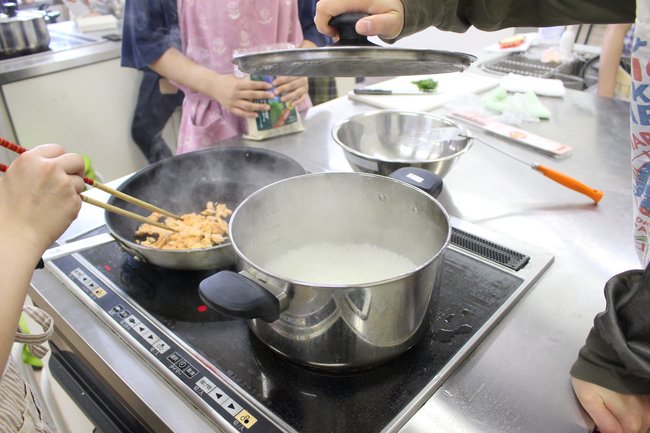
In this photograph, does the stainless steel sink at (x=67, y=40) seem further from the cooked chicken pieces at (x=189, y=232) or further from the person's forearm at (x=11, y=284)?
the person's forearm at (x=11, y=284)

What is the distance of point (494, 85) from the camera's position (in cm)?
153

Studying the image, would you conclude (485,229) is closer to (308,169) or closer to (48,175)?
(308,169)

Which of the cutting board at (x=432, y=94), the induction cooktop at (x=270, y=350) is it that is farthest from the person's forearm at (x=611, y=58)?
the induction cooktop at (x=270, y=350)

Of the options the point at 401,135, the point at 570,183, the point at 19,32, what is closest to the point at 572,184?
the point at 570,183

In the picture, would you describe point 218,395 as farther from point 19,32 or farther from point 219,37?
point 19,32

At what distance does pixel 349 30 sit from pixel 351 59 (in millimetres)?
69

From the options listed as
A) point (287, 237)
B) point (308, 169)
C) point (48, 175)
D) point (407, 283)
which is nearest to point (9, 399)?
point (48, 175)

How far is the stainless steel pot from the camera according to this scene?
0.47m

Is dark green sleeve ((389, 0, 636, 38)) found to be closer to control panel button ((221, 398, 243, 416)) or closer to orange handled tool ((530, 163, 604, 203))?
orange handled tool ((530, 163, 604, 203))

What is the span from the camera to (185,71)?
123 centimetres

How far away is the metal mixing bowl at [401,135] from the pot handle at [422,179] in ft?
0.83

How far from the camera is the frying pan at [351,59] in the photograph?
1.86 feet

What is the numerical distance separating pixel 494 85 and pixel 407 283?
4.13 feet

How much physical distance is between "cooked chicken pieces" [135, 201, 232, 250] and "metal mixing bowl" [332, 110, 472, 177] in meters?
0.32
